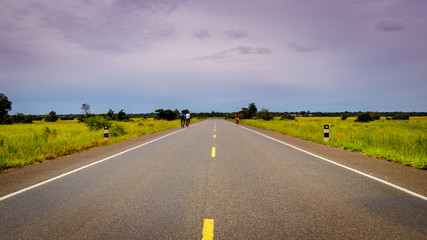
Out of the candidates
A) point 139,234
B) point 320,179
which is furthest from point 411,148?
point 139,234

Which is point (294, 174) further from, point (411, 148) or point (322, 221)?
point (411, 148)

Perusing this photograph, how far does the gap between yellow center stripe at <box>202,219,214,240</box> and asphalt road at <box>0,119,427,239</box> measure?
54 mm

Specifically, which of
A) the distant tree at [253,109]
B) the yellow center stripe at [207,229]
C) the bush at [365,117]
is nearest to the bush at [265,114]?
the bush at [365,117]

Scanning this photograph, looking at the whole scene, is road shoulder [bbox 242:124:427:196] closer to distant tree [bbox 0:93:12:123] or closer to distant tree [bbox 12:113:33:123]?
distant tree [bbox 12:113:33:123]

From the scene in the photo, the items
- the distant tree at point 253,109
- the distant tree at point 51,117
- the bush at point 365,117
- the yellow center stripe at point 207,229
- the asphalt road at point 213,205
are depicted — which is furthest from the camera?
the distant tree at point 253,109

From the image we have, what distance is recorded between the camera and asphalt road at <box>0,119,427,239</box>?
3012 mm

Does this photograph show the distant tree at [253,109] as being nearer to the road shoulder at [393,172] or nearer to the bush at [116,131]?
the bush at [116,131]

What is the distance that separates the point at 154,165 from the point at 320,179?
4.57 meters

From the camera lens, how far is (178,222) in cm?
326

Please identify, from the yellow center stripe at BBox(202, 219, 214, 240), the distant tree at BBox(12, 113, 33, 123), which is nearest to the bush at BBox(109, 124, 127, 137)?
the yellow center stripe at BBox(202, 219, 214, 240)

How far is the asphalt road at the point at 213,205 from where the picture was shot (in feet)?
9.88

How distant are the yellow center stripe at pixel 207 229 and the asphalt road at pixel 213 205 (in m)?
0.05

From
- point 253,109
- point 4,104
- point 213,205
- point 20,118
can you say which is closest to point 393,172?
point 213,205

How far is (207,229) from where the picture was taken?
9.98ft
